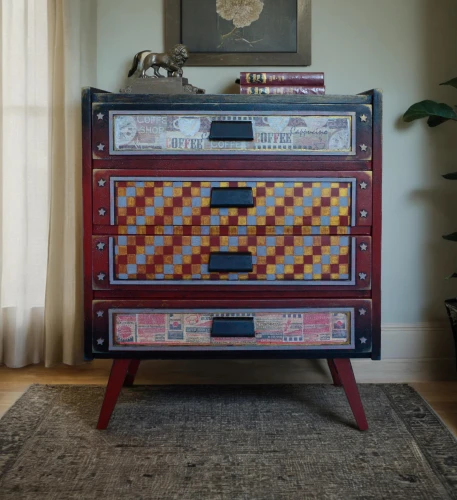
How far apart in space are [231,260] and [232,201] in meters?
0.17

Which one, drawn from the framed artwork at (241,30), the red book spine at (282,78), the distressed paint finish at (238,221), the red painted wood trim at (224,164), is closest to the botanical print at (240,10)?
the framed artwork at (241,30)

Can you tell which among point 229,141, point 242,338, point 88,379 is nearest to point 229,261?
point 242,338

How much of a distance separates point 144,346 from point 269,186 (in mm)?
596

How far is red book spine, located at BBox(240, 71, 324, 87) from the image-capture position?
1802 mm

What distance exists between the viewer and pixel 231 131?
1643mm

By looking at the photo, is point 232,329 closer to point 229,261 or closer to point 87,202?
point 229,261

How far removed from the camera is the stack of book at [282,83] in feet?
5.89

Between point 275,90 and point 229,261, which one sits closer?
point 229,261

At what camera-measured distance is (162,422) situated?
178cm

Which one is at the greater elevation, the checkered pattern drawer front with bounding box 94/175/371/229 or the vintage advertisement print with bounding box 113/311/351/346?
the checkered pattern drawer front with bounding box 94/175/371/229

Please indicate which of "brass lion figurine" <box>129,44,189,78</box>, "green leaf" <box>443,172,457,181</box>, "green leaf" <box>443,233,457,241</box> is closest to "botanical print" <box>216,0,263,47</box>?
"brass lion figurine" <box>129,44,189,78</box>

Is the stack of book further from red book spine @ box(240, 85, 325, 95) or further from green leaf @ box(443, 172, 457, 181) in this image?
green leaf @ box(443, 172, 457, 181)

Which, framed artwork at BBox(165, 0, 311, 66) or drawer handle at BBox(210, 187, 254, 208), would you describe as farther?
framed artwork at BBox(165, 0, 311, 66)

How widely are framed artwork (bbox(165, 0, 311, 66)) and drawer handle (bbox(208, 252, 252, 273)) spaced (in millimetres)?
875
